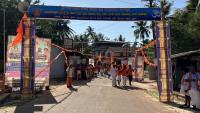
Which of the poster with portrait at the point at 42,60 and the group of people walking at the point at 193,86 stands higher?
the poster with portrait at the point at 42,60

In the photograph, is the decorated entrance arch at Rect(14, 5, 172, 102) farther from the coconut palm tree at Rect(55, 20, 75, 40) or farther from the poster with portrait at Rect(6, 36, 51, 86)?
the coconut palm tree at Rect(55, 20, 75, 40)

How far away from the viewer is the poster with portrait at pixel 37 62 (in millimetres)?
24094

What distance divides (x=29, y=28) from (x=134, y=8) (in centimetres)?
555

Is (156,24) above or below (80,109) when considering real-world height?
above

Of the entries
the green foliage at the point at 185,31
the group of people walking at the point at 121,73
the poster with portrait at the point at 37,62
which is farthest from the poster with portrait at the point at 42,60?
the green foliage at the point at 185,31

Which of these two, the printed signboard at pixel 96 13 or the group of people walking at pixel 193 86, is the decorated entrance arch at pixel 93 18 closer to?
the printed signboard at pixel 96 13

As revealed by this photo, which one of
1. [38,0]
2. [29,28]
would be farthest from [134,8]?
[38,0]

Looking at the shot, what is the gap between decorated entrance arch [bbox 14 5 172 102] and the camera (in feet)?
66.0

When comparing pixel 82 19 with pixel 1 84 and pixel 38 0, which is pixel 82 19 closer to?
pixel 1 84

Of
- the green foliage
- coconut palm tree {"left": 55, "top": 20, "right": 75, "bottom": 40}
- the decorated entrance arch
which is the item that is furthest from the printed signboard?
coconut palm tree {"left": 55, "top": 20, "right": 75, "bottom": 40}

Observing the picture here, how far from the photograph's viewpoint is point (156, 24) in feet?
67.8

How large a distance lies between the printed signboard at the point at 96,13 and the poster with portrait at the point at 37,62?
368 centimetres

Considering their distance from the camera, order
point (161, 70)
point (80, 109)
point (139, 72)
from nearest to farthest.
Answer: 1. point (80, 109)
2. point (161, 70)
3. point (139, 72)

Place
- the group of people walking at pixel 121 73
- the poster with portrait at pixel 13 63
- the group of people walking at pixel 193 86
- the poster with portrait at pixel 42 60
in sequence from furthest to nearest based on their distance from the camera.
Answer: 1. the group of people walking at pixel 121 73
2. the poster with portrait at pixel 13 63
3. the poster with portrait at pixel 42 60
4. the group of people walking at pixel 193 86
